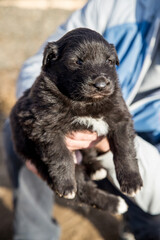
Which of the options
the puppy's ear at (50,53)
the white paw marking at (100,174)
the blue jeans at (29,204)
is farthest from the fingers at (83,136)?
the blue jeans at (29,204)

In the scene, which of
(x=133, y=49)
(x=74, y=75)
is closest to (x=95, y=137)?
(x=74, y=75)

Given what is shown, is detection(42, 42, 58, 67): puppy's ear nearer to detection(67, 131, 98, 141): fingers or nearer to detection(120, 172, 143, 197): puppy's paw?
detection(67, 131, 98, 141): fingers

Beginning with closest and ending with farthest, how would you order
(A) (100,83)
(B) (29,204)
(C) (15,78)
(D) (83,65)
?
(A) (100,83), (D) (83,65), (B) (29,204), (C) (15,78)

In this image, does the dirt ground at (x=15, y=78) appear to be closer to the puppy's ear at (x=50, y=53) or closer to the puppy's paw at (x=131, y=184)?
the puppy's paw at (x=131, y=184)

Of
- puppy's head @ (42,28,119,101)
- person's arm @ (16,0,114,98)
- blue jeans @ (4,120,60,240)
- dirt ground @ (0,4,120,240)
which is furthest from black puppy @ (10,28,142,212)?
dirt ground @ (0,4,120,240)

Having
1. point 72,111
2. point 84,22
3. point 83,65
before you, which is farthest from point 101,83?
point 84,22

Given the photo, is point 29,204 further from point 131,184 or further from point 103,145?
point 131,184

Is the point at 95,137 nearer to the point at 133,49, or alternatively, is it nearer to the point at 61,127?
the point at 61,127
